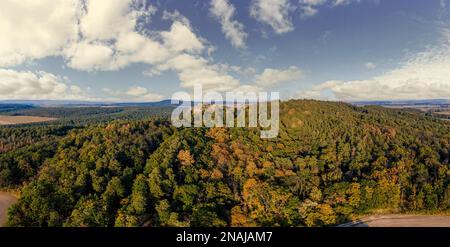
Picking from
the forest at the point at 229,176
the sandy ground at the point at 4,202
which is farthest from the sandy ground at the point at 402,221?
the sandy ground at the point at 4,202

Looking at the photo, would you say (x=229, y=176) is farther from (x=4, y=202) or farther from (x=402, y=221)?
(x=4, y=202)

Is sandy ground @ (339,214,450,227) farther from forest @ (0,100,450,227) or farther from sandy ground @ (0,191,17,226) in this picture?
sandy ground @ (0,191,17,226)

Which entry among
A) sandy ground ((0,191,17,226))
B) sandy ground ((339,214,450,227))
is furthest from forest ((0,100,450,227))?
sandy ground ((0,191,17,226))

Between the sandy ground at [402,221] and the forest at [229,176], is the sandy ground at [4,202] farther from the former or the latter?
the sandy ground at [402,221]

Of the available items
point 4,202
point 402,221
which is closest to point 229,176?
point 402,221

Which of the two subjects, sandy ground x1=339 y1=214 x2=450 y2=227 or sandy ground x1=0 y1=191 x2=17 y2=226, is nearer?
sandy ground x1=339 y1=214 x2=450 y2=227
